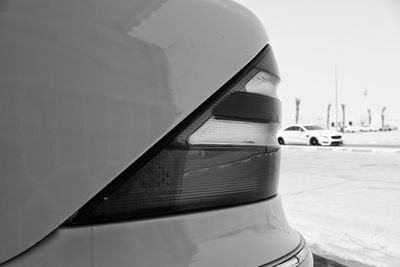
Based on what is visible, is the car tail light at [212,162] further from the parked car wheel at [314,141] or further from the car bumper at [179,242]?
the parked car wheel at [314,141]

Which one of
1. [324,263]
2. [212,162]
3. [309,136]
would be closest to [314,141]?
[309,136]

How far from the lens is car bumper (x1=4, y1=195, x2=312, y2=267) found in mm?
756

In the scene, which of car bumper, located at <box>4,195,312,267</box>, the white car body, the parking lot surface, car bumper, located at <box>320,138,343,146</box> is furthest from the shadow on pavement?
car bumper, located at <box>320,138,343,146</box>

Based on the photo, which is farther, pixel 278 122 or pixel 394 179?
pixel 394 179

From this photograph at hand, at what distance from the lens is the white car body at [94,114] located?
71cm

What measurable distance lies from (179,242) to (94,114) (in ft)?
1.24

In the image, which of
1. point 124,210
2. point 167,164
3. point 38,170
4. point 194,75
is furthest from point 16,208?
point 194,75

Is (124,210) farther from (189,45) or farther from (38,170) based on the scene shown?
(189,45)

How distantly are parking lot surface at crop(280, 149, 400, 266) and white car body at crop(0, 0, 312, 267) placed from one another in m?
2.61

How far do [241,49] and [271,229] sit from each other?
1.88 ft

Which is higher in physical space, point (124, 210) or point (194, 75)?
point (194, 75)

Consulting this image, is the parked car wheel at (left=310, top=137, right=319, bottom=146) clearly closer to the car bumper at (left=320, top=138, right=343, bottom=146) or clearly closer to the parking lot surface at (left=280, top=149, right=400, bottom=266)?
the car bumper at (left=320, top=138, right=343, bottom=146)

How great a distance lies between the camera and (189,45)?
94 centimetres

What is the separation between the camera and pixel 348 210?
193 inches
